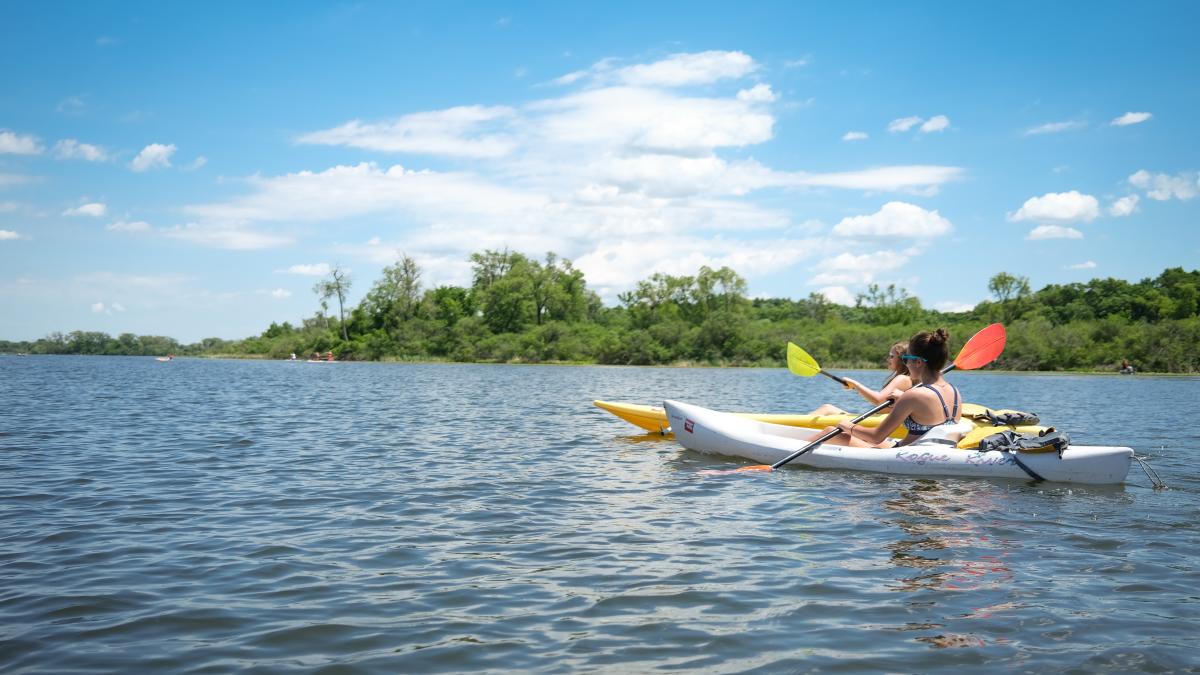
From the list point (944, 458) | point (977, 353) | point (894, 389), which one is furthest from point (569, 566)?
point (977, 353)

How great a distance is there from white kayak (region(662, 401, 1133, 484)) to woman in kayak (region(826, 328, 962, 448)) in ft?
0.41

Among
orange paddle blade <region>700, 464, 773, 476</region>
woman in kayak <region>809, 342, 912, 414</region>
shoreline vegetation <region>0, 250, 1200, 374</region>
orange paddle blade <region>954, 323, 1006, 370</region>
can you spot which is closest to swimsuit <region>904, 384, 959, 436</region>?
woman in kayak <region>809, 342, 912, 414</region>

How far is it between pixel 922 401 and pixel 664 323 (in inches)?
2382

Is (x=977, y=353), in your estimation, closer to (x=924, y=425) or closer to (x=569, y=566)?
(x=924, y=425)

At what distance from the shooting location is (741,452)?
8797 millimetres

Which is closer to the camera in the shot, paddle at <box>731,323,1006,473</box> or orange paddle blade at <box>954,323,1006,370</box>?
paddle at <box>731,323,1006,473</box>

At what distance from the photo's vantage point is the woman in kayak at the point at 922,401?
7359 mm

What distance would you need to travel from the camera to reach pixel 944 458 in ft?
25.3

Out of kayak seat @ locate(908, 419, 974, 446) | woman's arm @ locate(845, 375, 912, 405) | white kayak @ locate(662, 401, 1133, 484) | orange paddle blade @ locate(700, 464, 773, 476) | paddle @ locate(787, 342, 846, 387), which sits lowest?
orange paddle blade @ locate(700, 464, 773, 476)

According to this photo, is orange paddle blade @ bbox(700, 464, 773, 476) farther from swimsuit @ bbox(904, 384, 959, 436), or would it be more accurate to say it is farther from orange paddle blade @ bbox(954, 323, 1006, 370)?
orange paddle blade @ bbox(954, 323, 1006, 370)

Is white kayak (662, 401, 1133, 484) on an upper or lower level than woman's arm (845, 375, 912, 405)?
lower

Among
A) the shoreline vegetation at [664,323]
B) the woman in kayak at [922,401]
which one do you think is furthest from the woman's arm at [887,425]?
the shoreline vegetation at [664,323]

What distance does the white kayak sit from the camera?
24.4ft

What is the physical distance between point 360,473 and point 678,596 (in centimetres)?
465
